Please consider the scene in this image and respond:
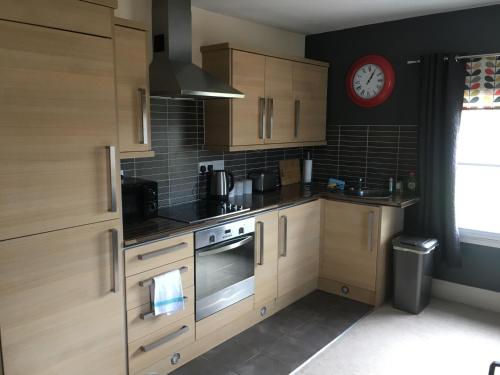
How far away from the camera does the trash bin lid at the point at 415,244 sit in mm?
3207

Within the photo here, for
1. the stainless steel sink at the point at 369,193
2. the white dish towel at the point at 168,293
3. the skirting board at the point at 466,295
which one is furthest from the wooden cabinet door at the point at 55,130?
the skirting board at the point at 466,295

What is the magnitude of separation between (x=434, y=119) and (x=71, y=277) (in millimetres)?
2868

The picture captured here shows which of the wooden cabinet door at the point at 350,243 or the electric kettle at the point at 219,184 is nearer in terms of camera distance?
the electric kettle at the point at 219,184

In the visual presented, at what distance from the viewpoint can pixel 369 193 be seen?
372 cm

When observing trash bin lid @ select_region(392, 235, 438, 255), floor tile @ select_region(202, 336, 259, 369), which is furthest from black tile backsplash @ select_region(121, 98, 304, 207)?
trash bin lid @ select_region(392, 235, 438, 255)

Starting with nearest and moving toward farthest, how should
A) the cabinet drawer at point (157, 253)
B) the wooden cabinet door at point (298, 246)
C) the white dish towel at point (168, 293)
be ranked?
the cabinet drawer at point (157, 253), the white dish towel at point (168, 293), the wooden cabinet door at point (298, 246)

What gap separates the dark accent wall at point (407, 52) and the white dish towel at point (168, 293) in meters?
2.22

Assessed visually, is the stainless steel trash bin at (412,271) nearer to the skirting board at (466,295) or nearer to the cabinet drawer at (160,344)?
the skirting board at (466,295)

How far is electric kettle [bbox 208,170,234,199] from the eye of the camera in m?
3.21

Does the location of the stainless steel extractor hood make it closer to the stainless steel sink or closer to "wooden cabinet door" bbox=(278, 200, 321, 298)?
"wooden cabinet door" bbox=(278, 200, 321, 298)

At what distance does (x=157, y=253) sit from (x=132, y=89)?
3.06ft

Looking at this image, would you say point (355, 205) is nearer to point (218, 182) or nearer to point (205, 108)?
point (218, 182)

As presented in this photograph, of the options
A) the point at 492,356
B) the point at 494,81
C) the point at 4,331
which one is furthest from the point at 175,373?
the point at 494,81

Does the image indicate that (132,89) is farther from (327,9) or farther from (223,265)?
(327,9)
